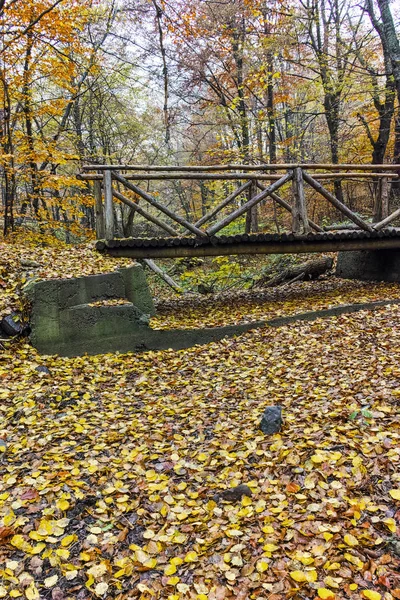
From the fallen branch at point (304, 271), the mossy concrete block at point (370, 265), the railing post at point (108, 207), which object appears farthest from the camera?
the fallen branch at point (304, 271)

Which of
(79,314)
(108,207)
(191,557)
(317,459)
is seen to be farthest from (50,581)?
(108,207)

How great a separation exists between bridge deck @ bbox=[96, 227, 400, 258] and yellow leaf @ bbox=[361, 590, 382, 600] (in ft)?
16.9

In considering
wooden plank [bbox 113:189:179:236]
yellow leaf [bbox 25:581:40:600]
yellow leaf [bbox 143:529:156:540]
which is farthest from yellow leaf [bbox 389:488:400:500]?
wooden plank [bbox 113:189:179:236]

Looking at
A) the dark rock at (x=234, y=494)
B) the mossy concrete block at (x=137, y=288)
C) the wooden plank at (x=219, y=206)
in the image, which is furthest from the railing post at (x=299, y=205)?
the dark rock at (x=234, y=494)

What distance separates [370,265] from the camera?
29.2 feet

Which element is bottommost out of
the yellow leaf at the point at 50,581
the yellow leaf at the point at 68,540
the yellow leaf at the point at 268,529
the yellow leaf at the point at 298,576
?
the yellow leaf at the point at 68,540

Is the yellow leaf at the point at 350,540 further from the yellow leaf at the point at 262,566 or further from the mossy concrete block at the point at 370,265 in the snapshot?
the mossy concrete block at the point at 370,265

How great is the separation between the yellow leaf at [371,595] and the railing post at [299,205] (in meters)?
5.73

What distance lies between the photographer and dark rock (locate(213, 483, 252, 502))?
8.88 feet

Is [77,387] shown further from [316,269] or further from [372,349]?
[316,269]

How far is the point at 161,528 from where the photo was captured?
2.50m

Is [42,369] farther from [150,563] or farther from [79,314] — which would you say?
[150,563]

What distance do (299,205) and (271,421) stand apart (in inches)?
179

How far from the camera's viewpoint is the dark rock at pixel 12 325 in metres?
5.24
